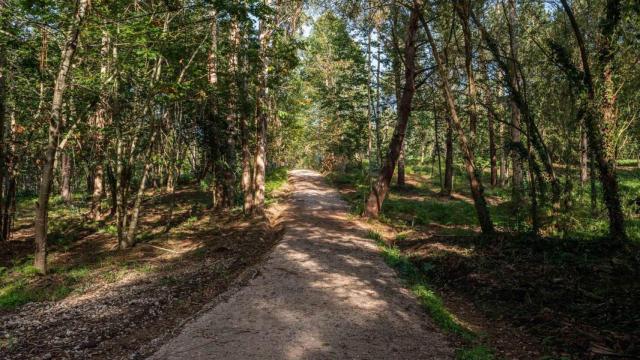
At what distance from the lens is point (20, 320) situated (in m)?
8.46

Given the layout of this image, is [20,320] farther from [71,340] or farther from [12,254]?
[12,254]

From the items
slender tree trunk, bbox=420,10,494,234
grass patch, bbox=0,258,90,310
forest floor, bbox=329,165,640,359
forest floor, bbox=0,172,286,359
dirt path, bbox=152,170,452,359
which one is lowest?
grass patch, bbox=0,258,90,310

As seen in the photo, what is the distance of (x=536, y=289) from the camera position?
8.23m

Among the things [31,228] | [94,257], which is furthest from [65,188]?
[94,257]

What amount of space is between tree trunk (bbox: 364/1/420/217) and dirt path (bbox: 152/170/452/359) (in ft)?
18.4

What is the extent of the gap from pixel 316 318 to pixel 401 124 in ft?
36.3

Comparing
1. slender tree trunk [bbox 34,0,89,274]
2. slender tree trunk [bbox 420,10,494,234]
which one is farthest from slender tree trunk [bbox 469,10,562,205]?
slender tree trunk [bbox 34,0,89,274]

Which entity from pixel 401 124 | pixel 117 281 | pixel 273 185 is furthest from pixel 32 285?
pixel 273 185

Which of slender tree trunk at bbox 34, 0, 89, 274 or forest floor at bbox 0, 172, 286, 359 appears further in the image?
slender tree trunk at bbox 34, 0, 89, 274

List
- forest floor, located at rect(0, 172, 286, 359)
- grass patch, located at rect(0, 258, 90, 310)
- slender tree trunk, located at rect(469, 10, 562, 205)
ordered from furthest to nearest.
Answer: slender tree trunk, located at rect(469, 10, 562, 205)
grass patch, located at rect(0, 258, 90, 310)
forest floor, located at rect(0, 172, 286, 359)

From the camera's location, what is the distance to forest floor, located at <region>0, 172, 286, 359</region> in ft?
24.3

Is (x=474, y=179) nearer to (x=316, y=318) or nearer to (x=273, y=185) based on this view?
(x=316, y=318)

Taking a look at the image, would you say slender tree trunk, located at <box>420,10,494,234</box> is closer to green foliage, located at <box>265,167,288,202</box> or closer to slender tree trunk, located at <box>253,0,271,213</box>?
slender tree trunk, located at <box>253,0,271,213</box>

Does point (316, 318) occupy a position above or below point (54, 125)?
below
